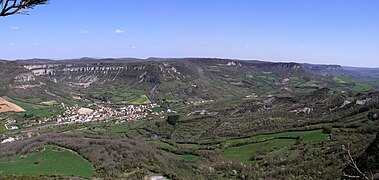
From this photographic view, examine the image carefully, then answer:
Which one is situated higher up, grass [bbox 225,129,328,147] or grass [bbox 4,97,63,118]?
grass [bbox 225,129,328,147]

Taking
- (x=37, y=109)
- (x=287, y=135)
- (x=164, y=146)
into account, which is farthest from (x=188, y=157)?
(x=37, y=109)

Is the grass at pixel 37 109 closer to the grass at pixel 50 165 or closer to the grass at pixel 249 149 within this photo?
the grass at pixel 50 165

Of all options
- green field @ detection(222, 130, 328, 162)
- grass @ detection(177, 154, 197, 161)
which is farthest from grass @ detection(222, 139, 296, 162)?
grass @ detection(177, 154, 197, 161)

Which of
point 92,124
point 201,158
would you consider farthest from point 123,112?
point 201,158

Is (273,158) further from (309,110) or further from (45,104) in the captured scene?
(45,104)

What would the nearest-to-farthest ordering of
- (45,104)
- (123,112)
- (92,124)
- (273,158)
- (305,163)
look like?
(305,163), (273,158), (92,124), (123,112), (45,104)

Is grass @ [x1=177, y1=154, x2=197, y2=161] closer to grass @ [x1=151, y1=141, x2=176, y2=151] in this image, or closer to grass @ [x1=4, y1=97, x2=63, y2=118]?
grass @ [x1=151, y1=141, x2=176, y2=151]
